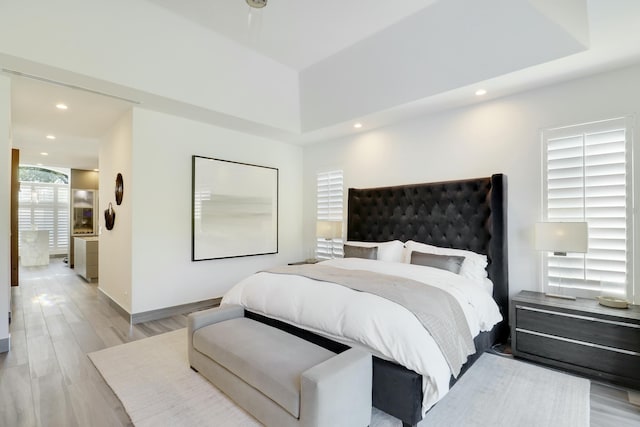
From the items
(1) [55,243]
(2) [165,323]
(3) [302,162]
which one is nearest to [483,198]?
(3) [302,162]

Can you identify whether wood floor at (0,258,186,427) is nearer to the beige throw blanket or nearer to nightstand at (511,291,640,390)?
the beige throw blanket

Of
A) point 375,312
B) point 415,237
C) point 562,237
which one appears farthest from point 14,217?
point 562,237

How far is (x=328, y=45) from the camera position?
380cm

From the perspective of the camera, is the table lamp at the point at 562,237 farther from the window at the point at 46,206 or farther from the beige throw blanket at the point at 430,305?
the window at the point at 46,206

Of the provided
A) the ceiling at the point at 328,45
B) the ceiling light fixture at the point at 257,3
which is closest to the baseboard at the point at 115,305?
the ceiling at the point at 328,45

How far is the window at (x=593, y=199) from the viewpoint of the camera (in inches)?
111

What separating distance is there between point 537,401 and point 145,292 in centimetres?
431

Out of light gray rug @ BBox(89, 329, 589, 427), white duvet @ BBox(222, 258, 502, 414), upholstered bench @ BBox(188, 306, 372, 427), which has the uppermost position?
white duvet @ BBox(222, 258, 502, 414)

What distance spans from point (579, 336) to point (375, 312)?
200 cm

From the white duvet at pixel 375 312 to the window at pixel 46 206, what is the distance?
10.1m

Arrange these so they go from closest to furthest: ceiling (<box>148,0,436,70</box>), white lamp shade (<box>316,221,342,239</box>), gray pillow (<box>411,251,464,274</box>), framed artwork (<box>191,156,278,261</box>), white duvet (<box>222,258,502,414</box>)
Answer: white duvet (<box>222,258,502,414</box>)
ceiling (<box>148,0,436,70</box>)
gray pillow (<box>411,251,464,274</box>)
framed artwork (<box>191,156,278,261</box>)
white lamp shade (<box>316,221,342,239</box>)

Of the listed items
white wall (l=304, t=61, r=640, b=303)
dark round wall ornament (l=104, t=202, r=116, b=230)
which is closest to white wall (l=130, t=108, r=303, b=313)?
dark round wall ornament (l=104, t=202, r=116, b=230)

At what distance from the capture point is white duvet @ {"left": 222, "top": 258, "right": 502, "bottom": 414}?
1.86m

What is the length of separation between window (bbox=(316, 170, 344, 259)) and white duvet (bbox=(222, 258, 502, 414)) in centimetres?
197
